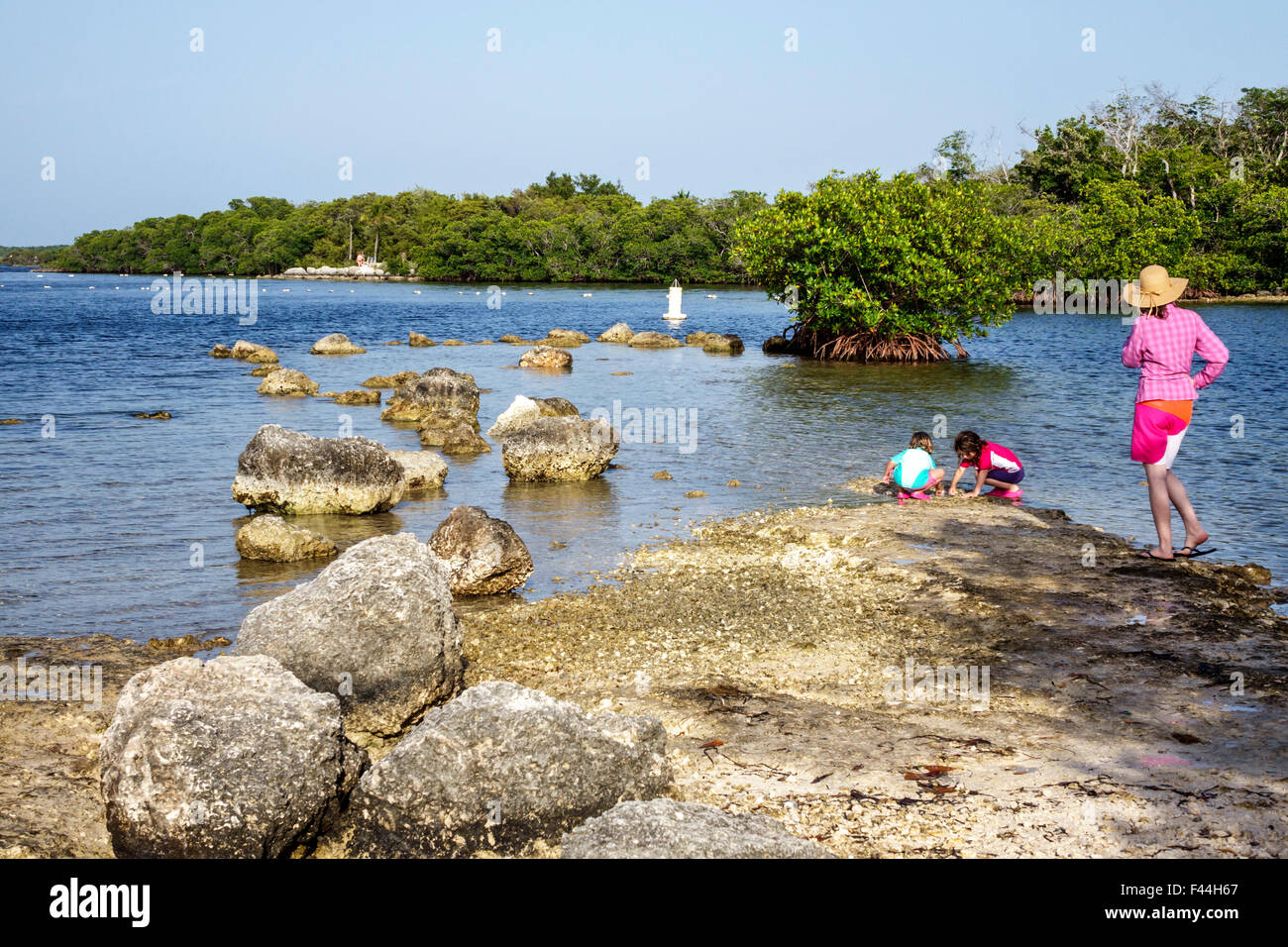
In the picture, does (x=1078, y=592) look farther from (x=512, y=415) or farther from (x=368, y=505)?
(x=512, y=415)

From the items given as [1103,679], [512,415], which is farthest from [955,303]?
[1103,679]

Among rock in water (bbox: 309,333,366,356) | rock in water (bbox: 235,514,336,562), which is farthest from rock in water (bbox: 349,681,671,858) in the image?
rock in water (bbox: 309,333,366,356)

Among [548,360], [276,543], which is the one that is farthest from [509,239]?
[276,543]

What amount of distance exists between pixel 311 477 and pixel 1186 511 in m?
12.8

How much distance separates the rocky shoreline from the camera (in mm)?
6500

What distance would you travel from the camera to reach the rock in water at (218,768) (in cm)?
620

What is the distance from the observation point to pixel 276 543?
14039 mm

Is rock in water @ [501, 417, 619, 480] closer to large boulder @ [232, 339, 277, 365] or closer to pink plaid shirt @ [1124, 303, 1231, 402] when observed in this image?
pink plaid shirt @ [1124, 303, 1231, 402]

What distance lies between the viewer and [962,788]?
6918 millimetres

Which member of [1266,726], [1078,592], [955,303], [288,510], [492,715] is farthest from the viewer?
[955,303]

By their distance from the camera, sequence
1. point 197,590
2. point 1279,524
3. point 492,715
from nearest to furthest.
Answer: point 492,715 < point 197,590 < point 1279,524

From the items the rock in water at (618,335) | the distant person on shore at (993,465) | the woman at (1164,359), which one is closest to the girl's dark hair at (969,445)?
the distant person on shore at (993,465)

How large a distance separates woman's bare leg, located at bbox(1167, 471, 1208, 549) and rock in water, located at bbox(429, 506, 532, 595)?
7742 mm

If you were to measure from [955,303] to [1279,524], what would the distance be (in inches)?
1215
